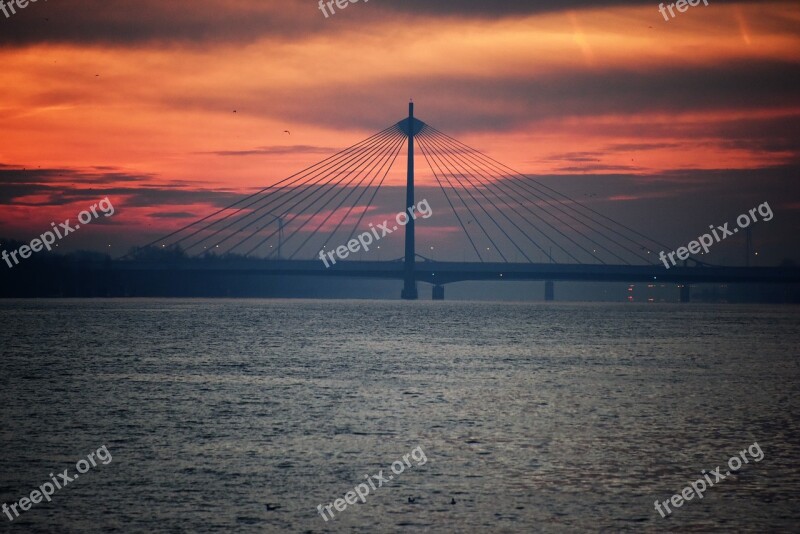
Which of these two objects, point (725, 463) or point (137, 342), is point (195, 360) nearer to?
point (137, 342)

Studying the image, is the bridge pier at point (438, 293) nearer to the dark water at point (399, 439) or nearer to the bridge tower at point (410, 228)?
the bridge tower at point (410, 228)

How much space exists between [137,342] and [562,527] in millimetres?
61655

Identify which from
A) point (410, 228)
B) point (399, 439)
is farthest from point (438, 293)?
point (399, 439)

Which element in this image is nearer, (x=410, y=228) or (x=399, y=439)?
(x=399, y=439)

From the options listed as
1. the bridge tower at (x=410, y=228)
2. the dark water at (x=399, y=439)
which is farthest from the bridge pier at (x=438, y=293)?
the dark water at (x=399, y=439)

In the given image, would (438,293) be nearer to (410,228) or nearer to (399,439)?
(410,228)

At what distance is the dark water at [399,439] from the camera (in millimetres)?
20191

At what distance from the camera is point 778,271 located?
143 m

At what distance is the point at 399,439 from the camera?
28.8 meters

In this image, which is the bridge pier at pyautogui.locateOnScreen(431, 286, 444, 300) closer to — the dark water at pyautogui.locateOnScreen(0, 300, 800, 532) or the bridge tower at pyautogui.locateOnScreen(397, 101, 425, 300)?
the bridge tower at pyautogui.locateOnScreen(397, 101, 425, 300)

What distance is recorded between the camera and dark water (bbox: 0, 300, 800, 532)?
20191mm

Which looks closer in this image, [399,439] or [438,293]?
[399,439]

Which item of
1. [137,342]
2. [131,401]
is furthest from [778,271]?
[131,401]

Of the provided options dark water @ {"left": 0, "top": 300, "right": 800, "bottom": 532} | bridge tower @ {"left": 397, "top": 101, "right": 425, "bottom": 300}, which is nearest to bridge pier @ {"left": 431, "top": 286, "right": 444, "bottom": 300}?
bridge tower @ {"left": 397, "top": 101, "right": 425, "bottom": 300}
